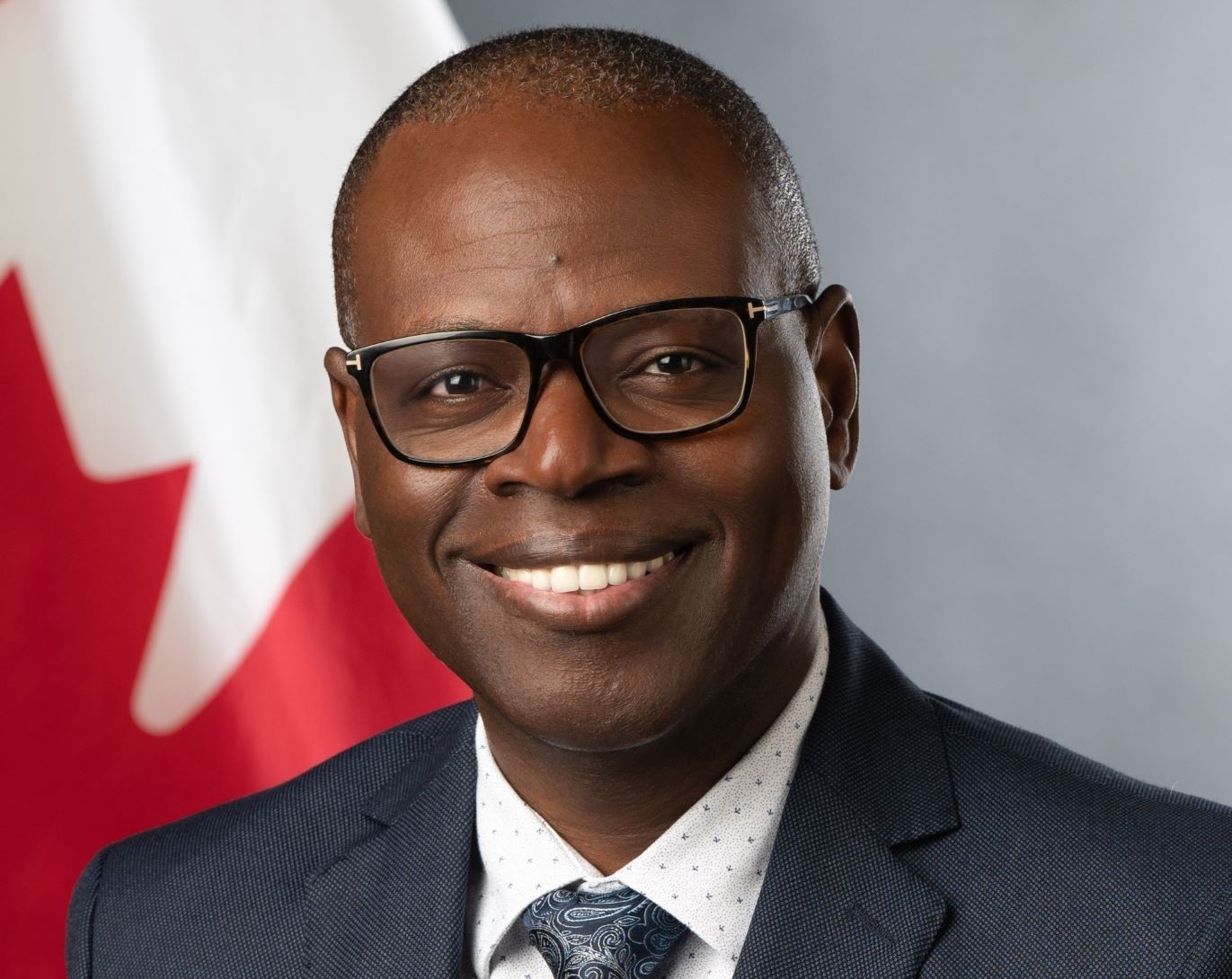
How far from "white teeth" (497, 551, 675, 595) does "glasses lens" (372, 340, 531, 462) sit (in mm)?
145

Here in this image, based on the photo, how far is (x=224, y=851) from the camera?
2232 mm

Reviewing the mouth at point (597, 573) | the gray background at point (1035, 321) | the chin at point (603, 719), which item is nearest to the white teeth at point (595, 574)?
the mouth at point (597, 573)

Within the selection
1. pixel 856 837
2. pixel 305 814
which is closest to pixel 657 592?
pixel 856 837

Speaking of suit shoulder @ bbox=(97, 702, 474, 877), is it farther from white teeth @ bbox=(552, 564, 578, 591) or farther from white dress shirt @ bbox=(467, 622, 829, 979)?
white teeth @ bbox=(552, 564, 578, 591)

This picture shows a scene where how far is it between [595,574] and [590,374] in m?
0.21

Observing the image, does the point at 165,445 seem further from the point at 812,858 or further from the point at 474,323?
the point at 812,858

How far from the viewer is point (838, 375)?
2002mm

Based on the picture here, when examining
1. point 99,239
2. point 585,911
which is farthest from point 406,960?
point 99,239

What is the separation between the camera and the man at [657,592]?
172cm

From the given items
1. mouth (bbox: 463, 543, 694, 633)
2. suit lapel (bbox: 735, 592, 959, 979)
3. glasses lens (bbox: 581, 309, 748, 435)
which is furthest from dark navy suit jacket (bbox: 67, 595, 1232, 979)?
glasses lens (bbox: 581, 309, 748, 435)

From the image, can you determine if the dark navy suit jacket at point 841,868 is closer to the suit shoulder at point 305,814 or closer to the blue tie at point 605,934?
the suit shoulder at point 305,814

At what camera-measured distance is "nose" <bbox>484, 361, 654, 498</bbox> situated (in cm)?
167

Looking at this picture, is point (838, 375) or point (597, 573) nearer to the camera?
point (597, 573)

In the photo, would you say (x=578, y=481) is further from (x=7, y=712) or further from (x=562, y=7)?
(x=562, y=7)
